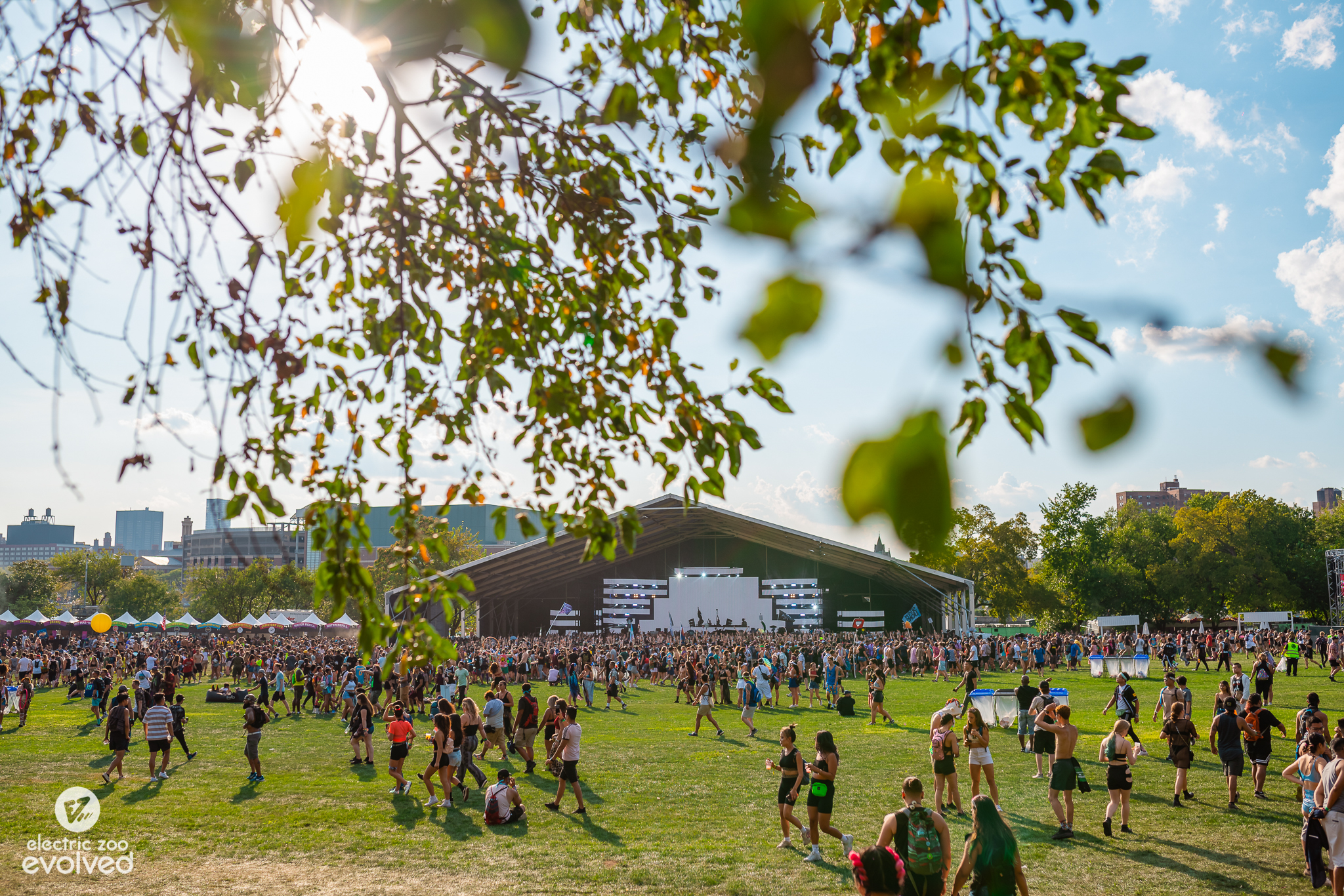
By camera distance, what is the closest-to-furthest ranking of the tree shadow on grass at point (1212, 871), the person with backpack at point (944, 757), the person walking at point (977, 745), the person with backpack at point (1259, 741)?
the tree shadow on grass at point (1212, 871) → the person walking at point (977, 745) → the person with backpack at point (944, 757) → the person with backpack at point (1259, 741)

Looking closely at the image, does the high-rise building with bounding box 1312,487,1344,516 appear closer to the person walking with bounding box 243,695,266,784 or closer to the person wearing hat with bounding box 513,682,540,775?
the person wearing hat with bounding box 513,682,540,775

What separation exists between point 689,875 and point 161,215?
7.65 metres

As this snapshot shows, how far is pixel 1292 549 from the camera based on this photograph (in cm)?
6272

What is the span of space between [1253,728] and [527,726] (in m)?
10.8

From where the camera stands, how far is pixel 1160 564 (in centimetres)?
6259

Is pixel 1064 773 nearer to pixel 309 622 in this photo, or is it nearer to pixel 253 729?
pixel 253 729

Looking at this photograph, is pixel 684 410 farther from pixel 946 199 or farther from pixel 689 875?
pixel 689 875

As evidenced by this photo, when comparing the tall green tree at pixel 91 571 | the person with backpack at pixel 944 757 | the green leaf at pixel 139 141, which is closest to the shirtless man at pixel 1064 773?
the person with backpack at pixel 944 757

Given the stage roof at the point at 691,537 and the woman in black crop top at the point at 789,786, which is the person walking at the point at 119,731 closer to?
the woman in black crop top at the point at 789,786

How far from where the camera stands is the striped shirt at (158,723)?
557 inches
